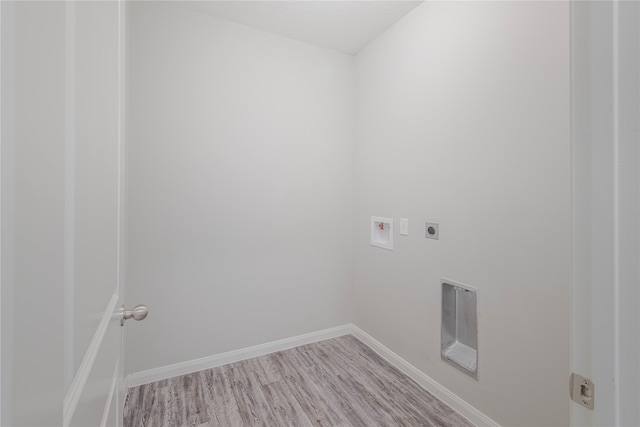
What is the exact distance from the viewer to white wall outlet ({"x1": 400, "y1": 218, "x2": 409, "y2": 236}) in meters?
2.17

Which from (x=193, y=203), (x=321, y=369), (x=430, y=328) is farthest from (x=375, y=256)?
(x=193, y=203)

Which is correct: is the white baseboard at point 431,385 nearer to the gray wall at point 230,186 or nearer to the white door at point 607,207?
the gray wall at point 230,186

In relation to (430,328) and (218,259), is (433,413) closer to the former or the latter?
(430,328)

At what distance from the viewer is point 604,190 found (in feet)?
1.60

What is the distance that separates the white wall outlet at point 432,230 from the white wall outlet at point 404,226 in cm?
17

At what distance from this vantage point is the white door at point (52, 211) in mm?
204

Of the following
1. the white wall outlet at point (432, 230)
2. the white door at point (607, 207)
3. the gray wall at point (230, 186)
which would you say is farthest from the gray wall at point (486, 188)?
the white door at point (607, 207)

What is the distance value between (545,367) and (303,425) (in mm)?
1326

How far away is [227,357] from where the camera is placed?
7.52ft

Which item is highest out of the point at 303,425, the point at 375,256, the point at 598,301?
the point at 598,301

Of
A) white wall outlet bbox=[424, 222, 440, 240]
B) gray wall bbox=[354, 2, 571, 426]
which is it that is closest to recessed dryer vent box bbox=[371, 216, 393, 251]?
gray wall bbox=[354, 2, 571, 426]

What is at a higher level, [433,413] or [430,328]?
[430,328]

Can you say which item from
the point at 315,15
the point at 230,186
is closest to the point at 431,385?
the point at 230,186

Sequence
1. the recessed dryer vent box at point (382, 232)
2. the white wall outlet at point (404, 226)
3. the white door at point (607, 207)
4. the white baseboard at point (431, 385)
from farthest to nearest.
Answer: the recessed dryer vent box at point (382, 232), the white wall outlet at point (404, 226), the white baseboard at point (431, 385), the white door at point (607, 207)
